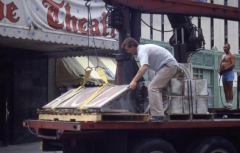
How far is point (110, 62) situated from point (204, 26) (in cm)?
2013

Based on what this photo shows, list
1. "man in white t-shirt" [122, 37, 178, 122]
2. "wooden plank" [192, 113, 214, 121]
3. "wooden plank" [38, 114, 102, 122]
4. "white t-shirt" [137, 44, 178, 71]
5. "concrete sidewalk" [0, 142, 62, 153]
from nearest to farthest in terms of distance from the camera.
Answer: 1. "wooden plank" [38, 114, 102, 122]
2. "man in white t-shirt" [122, 37, 178, 122]
3. "white t-shirt" [137, 44, 178, 71]
4. "wooden plank" [192, 113, 214, 121]
5. "concrete sidewalk" [0, 142, 62, 153]

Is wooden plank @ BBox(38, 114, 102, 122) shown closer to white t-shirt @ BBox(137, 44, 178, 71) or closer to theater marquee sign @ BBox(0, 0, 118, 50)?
white t-shirt @ BBox(137, 44, 178, 71)

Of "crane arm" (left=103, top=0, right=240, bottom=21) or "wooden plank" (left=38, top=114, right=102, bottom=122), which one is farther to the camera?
"crane arm" (left=103, top=0, right=240, bottom=21)

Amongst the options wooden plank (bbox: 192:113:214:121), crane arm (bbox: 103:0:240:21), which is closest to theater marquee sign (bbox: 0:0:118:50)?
crane arm (bbox: 103:0:240:21)

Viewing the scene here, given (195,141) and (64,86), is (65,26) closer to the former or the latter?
(64,86)

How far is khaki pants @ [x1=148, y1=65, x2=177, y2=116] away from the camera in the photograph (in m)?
8.84

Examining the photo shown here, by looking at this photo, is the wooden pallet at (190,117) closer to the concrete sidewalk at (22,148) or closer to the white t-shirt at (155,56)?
the white t-shirt at (155,56)

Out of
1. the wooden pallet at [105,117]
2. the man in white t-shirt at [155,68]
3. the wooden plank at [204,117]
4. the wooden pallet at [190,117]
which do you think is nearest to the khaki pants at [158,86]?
the man in white t-shirt at [155,68]

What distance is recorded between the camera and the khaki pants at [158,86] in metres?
8.84

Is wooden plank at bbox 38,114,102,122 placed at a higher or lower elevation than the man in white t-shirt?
lower

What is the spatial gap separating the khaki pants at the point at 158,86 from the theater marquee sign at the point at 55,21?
17.0 feet

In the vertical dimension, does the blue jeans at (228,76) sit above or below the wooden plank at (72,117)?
A: above

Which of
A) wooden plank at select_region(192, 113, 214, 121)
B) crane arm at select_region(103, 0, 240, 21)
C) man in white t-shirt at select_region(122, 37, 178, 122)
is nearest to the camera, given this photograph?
man in white t-shirt at select_region(122, 37, 178, 122)

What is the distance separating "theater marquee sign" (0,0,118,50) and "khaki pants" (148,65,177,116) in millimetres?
5174
